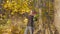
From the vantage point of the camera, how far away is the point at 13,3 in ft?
9.83

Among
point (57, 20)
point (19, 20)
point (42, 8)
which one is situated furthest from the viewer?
point (19, 20)

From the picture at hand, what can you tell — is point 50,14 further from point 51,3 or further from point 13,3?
point 13,3

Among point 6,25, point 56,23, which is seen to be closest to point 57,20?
point 56,23

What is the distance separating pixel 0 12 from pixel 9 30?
20.8 inches

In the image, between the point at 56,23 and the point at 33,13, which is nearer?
the point at 56,23

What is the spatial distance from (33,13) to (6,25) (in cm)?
72

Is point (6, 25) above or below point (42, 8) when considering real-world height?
below

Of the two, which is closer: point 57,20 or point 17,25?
point 57,20

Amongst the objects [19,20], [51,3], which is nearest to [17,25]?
[19,20]

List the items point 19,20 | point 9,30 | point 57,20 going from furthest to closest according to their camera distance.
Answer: point 19,20
point 9,30
point 57,20

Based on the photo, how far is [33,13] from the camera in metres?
2.50

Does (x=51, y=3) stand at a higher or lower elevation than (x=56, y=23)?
higher

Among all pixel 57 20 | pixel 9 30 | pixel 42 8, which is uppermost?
pixel 42 8

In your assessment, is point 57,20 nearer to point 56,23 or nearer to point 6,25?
point 56,23
